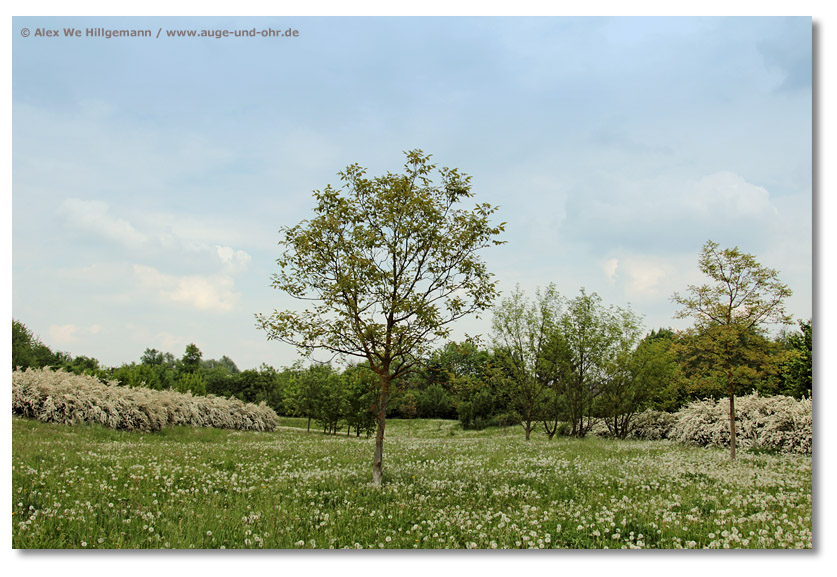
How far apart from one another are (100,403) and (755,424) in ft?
67.8

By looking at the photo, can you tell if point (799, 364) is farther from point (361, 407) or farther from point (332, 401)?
point (332, 401)

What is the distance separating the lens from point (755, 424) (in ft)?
49.7

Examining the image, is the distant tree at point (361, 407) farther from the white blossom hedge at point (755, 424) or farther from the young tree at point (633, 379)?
the white blossom hedge at point (755, 424)

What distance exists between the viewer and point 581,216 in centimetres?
897

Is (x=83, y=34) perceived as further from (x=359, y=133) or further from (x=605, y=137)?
(x=605, y=137)

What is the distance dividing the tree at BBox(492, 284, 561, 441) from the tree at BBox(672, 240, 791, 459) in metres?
7.73

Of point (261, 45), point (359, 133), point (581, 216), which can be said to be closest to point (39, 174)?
point (261, 45)

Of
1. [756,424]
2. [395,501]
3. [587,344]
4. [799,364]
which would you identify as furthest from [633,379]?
[395,501]

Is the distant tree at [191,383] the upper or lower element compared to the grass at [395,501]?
upper

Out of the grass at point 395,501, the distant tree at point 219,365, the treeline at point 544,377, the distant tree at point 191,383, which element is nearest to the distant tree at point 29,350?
the treeline at point 544,377

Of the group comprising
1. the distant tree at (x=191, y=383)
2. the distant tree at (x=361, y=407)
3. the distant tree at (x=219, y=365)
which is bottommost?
the distant tree at (x=361, y=407)

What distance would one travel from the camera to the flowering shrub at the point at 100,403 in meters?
14.5

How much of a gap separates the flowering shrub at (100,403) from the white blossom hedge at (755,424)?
63.0 ft

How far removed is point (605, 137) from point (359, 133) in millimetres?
4455
